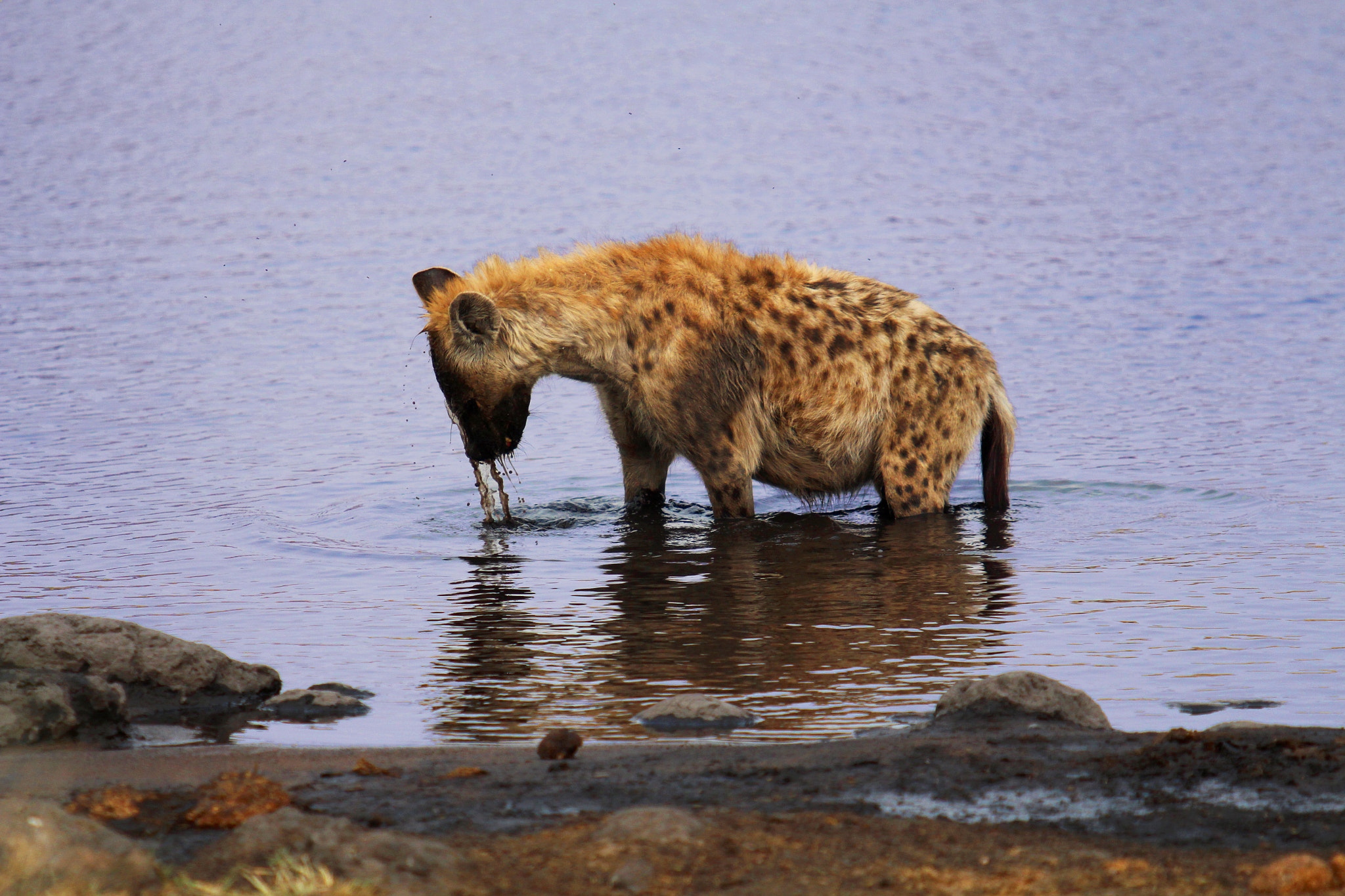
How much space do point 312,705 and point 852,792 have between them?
6.36 feet

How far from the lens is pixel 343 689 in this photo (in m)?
5.09

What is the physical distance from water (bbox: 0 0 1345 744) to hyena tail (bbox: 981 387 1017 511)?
9.0 inches

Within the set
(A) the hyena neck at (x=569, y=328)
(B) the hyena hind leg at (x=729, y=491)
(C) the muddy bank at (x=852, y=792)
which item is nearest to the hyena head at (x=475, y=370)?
(A) the hyena neck at (x=569, y=328)

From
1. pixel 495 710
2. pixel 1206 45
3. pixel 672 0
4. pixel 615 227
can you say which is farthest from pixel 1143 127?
pixel 495 710

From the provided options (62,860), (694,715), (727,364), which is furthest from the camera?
(727,364)

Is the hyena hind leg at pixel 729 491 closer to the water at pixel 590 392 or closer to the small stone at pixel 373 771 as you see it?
the water at pixel 590 392

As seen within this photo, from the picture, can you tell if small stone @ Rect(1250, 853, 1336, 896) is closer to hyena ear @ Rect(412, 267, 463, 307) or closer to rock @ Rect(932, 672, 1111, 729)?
rock @ Rect(932, 672, 1111, 729)

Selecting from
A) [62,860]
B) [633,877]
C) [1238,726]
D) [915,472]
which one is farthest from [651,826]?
[915,472]

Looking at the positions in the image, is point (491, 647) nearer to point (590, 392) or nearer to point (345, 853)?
point (345, 853)

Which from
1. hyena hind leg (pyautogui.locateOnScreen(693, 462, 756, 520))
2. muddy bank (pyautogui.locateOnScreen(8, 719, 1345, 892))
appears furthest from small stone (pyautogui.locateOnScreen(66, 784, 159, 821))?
hyena hind leg (pyautogui.locateOnScreen(693, 462, 756, 520))

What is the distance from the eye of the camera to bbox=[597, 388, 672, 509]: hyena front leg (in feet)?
24.7

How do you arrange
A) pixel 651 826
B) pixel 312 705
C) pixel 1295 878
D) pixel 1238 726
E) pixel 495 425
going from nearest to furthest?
pixel 1295 878 → pixel 651 826 → pixel 1238 726 → pixel 312 705 → pixel 495 425

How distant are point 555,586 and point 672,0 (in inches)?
1191

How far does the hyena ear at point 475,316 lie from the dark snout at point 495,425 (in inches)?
14.0
